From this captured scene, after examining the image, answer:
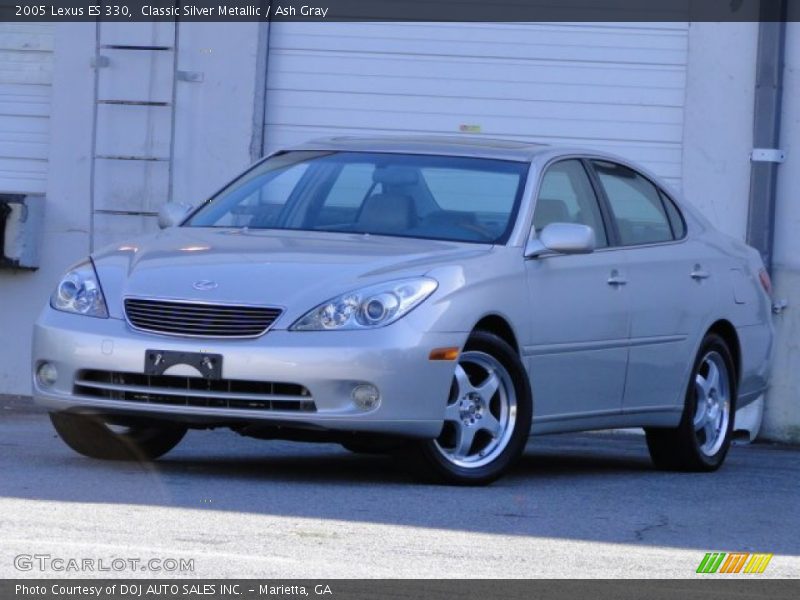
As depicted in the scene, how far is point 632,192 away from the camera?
1027 cm

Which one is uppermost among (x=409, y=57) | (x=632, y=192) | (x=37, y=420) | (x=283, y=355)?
(x=409, y=57)

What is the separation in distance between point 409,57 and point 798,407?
3750 millimetres

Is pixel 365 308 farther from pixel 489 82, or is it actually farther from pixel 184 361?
pixel 489 82

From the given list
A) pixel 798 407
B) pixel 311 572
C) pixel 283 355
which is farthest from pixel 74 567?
pixel 798 407

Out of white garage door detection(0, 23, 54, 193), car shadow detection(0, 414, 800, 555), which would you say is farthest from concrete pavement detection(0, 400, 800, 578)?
white garage door detection(0, 23, 54, 193)

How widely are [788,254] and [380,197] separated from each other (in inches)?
220

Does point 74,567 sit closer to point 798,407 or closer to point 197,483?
point 197,483

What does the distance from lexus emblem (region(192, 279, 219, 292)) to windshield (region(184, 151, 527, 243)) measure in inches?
39.7

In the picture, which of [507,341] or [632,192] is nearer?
[507,341]

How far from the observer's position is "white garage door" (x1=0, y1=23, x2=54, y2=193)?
49.0 feet

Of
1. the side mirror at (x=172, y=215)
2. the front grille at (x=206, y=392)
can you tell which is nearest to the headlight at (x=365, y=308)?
the front grille at (x=206, y=392)
